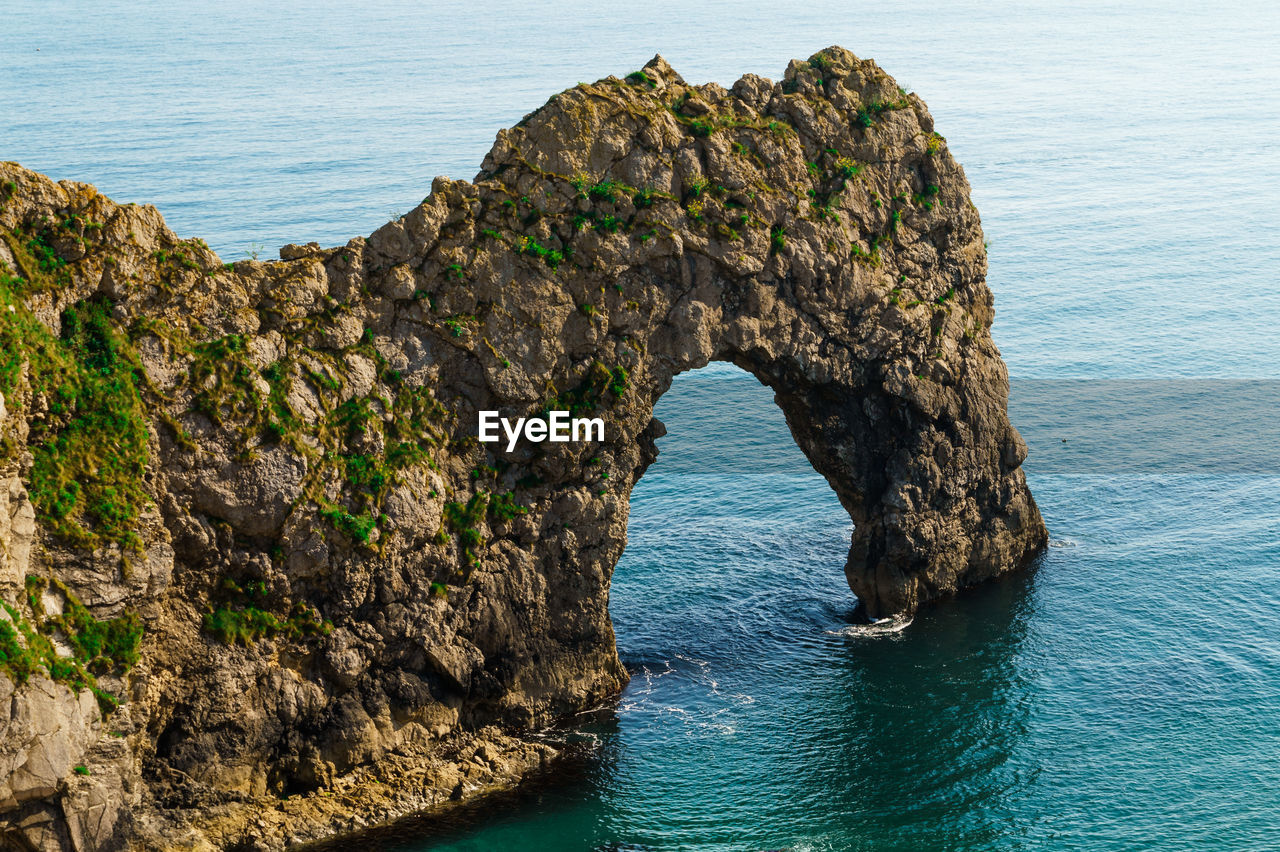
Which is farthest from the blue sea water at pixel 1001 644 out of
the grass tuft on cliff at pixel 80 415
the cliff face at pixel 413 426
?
the grass tuft on cliff at pixel 80 415

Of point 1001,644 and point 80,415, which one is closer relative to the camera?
point 80,415

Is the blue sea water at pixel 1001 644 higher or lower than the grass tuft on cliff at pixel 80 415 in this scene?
lower

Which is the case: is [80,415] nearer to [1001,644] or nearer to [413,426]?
[413,426]

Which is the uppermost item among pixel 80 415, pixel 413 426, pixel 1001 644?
pixel 80 415

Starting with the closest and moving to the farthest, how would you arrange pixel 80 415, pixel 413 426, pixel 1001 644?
pixel 80 415, pixel 413 426, pixel 1001 644

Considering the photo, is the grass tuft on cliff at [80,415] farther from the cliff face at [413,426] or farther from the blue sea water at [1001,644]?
the blue sea water at [1001,644]

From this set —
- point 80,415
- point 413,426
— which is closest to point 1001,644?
point 413,426

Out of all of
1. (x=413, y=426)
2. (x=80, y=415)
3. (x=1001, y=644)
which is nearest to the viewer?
(x=80, y=415)

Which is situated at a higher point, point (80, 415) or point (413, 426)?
point (80, 415)

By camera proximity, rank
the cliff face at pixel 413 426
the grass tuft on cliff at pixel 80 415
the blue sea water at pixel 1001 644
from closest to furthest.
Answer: the grass tuft on cliff at pixel 80 415, the cliff face at pixel 413 426, the blue sea water at pixel 1001 644
